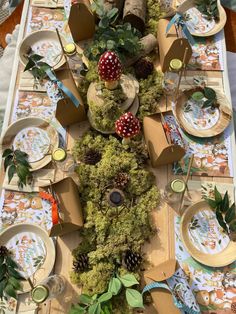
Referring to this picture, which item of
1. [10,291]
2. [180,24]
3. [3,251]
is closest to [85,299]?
[10,291]

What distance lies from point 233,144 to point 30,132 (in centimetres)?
107

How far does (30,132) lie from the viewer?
208 cm

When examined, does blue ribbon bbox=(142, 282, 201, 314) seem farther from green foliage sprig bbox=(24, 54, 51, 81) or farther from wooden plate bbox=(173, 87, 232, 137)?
green foliage sprig bbox=(24, 54, 51, 81)

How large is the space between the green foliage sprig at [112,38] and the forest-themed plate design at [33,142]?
527 millimetres

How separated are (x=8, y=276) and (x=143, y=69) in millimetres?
1271

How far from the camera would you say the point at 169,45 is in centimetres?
213

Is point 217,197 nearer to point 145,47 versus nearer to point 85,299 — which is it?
point 85,299

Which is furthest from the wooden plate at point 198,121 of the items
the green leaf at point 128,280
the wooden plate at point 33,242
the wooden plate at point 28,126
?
the wooden plate at point 33,242

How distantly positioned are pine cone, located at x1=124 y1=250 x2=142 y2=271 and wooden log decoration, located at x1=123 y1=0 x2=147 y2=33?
1.35 metres

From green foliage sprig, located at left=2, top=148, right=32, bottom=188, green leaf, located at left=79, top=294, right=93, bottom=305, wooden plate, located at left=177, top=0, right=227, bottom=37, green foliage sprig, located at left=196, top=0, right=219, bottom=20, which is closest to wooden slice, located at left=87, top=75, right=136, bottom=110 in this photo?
green foliage sprig, located at left=2, top=148, right=32, bottom=188

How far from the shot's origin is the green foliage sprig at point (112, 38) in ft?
7.01

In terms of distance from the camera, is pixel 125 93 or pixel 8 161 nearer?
pixel 8 161

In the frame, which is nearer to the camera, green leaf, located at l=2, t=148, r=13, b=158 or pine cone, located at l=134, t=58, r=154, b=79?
green leaf, located at l=2, t=148, r=13, b=158

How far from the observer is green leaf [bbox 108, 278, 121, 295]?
5.41 feet
